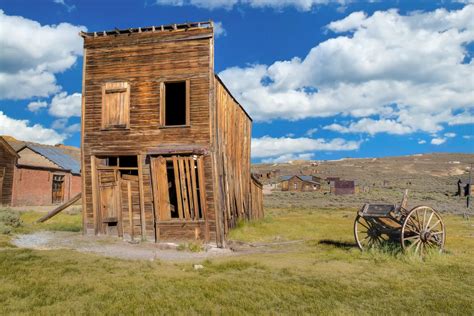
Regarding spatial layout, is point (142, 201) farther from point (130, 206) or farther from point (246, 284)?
point (246, 284)

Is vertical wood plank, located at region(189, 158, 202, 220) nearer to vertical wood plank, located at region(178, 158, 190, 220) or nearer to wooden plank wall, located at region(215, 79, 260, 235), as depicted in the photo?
vertical wood plank, located at region(178, 158, 190, 220)

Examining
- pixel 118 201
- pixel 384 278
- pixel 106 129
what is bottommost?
pixel 384 278

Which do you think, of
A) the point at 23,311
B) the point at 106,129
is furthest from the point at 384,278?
the point at 106,129

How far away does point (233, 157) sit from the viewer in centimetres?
1712

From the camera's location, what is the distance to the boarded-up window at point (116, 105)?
45.2 ft

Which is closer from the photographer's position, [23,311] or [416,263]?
[23,311]

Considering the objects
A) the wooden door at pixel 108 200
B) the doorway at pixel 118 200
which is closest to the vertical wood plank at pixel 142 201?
the doorway at pixel 118 200

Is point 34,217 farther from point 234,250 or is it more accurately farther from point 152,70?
point 234,250

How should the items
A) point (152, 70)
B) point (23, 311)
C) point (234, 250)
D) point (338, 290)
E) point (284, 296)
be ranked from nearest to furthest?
1. point (23, 311)
2. point (284, 296)
3. point (338, 290)
4. point (234, 250)
5. point (152, 70)

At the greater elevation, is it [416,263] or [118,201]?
[118,201]

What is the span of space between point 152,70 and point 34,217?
13.6 metres

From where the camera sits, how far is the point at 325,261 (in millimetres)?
9891

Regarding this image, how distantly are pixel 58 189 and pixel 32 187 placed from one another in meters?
3.78

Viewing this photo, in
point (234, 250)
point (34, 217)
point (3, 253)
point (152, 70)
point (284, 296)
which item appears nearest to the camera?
point (284, 296)
